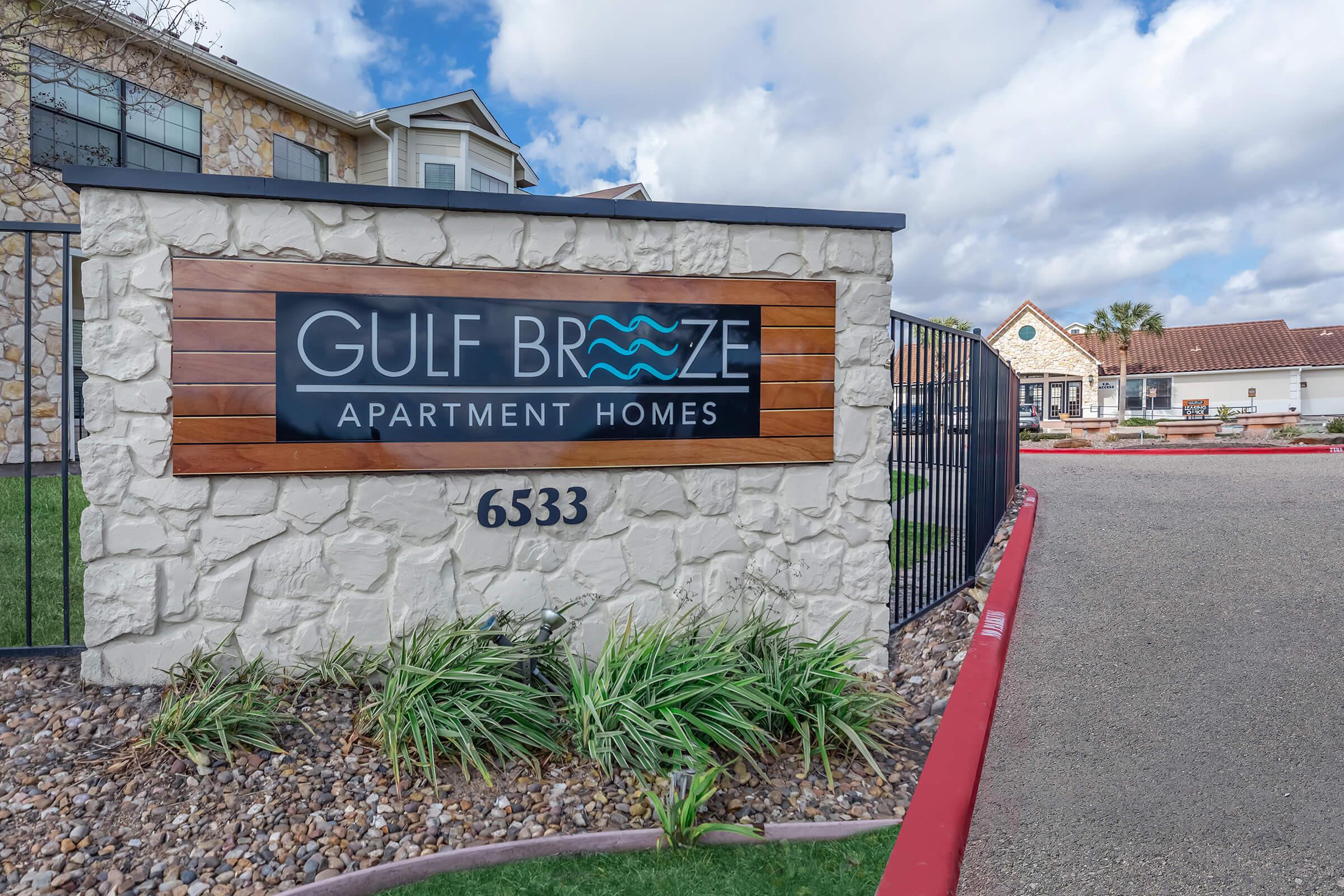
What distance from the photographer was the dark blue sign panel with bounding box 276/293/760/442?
12.8ft

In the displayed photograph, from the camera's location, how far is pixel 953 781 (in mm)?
3080

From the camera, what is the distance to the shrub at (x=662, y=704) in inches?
130

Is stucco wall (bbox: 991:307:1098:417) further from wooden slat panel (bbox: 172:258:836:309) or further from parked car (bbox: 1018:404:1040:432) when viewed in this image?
wooden slat panel (bbox: 172:258:836:309)

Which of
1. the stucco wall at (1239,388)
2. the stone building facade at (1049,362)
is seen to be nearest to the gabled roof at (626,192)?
the stone building facade at (1049,362)

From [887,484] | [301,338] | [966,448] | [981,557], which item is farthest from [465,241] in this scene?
[981,557]

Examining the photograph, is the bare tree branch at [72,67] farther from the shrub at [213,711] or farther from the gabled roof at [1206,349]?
the gabled roof at [1206,349]

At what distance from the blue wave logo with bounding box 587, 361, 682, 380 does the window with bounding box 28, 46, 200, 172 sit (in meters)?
9.99

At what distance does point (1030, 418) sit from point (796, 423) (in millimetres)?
33416

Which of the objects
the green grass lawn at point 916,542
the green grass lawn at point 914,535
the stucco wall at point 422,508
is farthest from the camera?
the green grass lawn at point 916,542

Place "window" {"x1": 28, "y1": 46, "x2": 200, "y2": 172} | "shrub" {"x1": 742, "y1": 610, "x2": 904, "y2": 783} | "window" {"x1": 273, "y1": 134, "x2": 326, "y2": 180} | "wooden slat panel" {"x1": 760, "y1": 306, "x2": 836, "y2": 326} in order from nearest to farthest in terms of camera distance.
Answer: "shrub" {"x1": 742, "y1": 610, "x2": 904, "y2": 783}
"wooden slat panel" {"x1": 760, "y1": 306, "x2": 836, "y2": 326}
"window" {"x1": 28, "y1": 46, "x2": 200, "y2": 172}
"window" {"x1": 273, "y1": 134, "x2": 326, "y2": 180}

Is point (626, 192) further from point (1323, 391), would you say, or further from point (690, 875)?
point (1323, 391)

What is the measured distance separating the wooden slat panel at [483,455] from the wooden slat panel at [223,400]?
0.17m

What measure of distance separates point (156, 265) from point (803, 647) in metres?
3.84

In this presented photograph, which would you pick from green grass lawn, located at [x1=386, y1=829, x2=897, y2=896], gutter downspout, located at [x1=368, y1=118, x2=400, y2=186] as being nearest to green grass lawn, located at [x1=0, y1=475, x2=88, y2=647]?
green grass lawn, located at [x1=386, y1=829, x2=897, y2=896]
